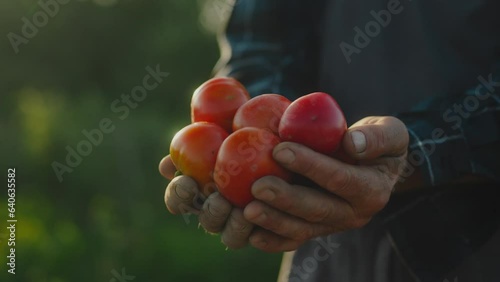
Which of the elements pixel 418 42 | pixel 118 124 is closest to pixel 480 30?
pixel 418 42

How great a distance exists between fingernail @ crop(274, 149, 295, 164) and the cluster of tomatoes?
0.05m

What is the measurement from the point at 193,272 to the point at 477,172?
3495mm

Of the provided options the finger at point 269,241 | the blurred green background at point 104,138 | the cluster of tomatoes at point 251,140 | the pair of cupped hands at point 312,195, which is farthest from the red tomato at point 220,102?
the blurred green background at point 104,138

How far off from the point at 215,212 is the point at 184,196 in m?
0.08

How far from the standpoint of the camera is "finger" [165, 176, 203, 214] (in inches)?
66.6

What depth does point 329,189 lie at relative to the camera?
1.59 m

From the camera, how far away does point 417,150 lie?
178 centimetres

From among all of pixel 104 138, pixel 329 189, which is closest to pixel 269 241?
pixel 329 189

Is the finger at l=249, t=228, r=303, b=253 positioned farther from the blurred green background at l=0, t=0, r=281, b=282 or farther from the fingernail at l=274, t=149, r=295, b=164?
the blurred green background at l=0, t=0, r=281, b=282

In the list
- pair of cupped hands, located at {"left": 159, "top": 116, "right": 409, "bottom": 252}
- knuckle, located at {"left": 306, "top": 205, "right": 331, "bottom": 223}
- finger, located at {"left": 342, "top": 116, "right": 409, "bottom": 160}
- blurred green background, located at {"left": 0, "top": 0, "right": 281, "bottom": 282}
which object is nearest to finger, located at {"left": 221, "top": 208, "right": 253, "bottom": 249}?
pair of cupped hands, located at {"left": 159, "top": 116, "right": 409, "bottom": 252}

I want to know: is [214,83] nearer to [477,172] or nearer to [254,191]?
[254,191]

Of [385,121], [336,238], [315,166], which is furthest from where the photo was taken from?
[336,238]

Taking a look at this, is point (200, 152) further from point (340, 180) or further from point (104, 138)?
point (104, 138)

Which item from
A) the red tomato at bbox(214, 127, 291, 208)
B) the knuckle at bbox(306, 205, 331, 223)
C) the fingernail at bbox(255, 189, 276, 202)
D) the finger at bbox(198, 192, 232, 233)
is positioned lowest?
the knuckle at bbox(306, 205, 331, 223)
